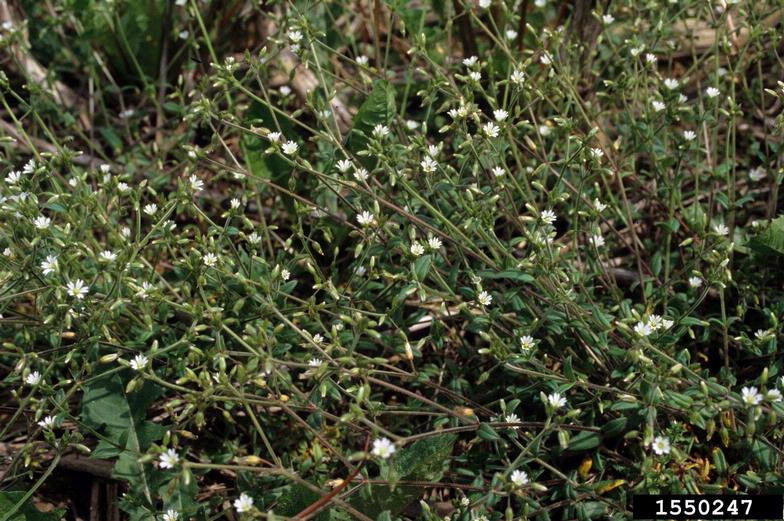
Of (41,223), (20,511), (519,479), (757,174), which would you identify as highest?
(41,223)

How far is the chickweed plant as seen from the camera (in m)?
2.79

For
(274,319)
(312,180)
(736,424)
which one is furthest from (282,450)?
(736,424)

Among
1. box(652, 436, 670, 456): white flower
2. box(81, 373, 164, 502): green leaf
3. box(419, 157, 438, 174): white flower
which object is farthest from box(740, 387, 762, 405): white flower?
box(81, 373, 164, 502): green leaf

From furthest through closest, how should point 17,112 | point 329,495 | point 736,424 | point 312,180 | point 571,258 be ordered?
point 17,112, point 312,180, point 571,258, point 736,424, point 329,495

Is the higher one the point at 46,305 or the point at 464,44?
the point at 464,44

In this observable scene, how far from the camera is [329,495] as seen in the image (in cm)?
250

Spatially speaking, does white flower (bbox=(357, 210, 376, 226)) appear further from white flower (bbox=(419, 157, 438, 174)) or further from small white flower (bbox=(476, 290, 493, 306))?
small white flower (bbox=(476, 290, 493, 306))

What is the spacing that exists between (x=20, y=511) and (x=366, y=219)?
166 cm

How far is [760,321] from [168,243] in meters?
2.44

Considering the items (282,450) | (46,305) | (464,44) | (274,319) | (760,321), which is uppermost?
(464,44)

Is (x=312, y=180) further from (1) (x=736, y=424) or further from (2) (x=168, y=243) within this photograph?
(1) (x=736, y=424)

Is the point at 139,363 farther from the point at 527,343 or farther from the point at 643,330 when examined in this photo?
the point at 643,330

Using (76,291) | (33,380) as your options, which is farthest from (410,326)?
(33,380)

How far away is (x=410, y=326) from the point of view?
349cm
